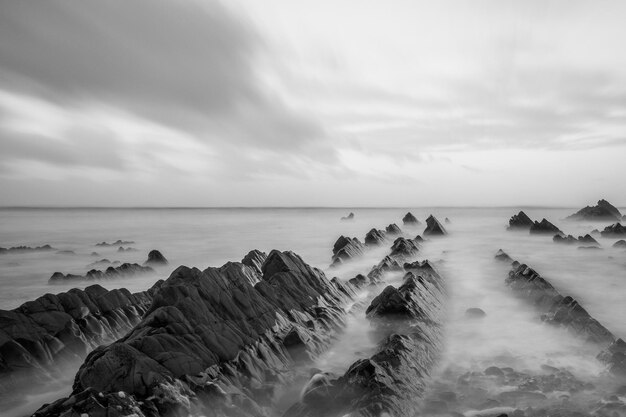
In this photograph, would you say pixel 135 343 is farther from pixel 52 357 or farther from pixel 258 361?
pixel 52 357

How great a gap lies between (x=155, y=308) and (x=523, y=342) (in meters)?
13.4

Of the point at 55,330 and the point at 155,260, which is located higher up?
the point at 55,330

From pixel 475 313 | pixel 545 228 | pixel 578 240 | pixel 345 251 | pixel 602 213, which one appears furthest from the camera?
pixel 602 213

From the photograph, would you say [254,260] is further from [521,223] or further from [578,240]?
[521,223]

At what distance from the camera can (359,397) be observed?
901 centimetres

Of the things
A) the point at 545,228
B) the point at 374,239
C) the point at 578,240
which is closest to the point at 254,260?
the point at 374,239

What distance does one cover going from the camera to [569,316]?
15195 mm

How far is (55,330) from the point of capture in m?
12.5

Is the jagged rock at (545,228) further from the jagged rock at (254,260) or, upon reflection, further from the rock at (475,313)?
the jagged rock at (254,260)

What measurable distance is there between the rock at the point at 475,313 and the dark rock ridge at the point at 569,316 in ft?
8.04

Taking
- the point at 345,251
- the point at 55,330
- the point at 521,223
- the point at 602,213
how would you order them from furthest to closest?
the point at 602,213 < the point at 521,223 < the point at 345,251 < the point at 55,330

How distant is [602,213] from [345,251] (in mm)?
76478

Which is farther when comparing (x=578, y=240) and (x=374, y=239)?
(x=374, y=239)

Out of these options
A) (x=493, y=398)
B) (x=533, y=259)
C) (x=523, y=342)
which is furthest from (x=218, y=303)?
(x=533, y=259)
